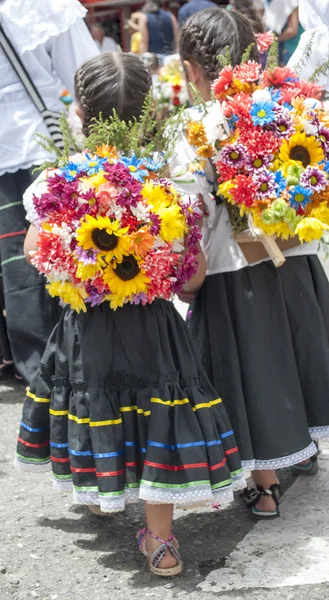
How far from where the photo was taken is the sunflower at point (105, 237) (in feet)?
9.18

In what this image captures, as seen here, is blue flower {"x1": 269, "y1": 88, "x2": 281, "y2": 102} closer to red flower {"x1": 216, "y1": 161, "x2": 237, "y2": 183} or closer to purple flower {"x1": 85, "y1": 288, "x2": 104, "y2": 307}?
red flower {"x1": 216, "y1": 161, "x2": 237, "y2": 183}

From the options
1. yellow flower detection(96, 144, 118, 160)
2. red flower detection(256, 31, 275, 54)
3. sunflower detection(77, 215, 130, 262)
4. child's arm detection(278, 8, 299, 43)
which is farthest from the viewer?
child's arm detection(278, 8, 299, 43)

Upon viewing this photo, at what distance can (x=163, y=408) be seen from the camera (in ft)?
9.68

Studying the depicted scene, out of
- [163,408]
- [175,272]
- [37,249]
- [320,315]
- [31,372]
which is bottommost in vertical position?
[31,372]

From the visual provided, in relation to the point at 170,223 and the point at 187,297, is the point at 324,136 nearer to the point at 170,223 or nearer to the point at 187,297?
the point at 170,223

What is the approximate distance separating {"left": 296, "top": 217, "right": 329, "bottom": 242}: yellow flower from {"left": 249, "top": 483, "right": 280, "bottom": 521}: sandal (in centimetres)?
103

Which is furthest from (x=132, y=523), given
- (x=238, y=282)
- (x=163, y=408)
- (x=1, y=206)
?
(x=1, y=206)

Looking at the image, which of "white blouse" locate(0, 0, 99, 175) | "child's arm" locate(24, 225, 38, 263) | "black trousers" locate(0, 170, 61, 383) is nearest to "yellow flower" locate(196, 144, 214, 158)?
"child's arm" locate(24, 225, 38, 263)

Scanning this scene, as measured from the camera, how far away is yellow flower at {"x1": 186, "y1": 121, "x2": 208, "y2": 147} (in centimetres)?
311

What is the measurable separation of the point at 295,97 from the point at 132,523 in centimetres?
163

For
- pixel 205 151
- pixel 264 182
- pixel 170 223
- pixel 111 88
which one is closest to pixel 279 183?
pixel 264 182

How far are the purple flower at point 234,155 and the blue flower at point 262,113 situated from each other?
3.8 inches

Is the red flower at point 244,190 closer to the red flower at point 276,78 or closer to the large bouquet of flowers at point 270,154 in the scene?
the large bouquet of flowers at point 270,154

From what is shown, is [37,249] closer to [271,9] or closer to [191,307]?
[191,307]
